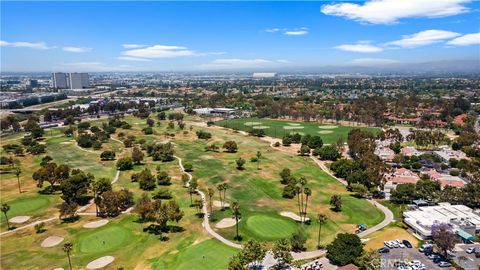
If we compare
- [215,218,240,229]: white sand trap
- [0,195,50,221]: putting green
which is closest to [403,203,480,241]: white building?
[215,218,240,229]: white sand trap

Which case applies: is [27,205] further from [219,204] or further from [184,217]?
[219,204]

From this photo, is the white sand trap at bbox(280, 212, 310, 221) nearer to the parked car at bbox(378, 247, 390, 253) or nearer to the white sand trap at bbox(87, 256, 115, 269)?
the parked car at bbox(378, 247, 390, 253)

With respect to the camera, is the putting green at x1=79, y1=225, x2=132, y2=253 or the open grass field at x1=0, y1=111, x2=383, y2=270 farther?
the putting green at x1=79, y1=225, x2=132, y2=253

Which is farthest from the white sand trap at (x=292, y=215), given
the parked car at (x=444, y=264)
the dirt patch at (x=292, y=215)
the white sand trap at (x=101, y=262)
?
the white sand trap at (x=101, y=262)

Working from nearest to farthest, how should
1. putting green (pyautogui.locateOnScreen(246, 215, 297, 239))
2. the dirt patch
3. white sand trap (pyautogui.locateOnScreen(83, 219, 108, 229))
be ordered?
putting green (pyautogui.locateOnScreen(246, 215, 297, 239)) < white sand trap (pyautogui.locateOnScreen(83, 219, 108, 229)) < the dirt patch

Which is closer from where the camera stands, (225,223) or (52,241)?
(52,241)

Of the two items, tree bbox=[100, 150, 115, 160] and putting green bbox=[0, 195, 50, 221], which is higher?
tree bbox=[100, 150, 115, 160]

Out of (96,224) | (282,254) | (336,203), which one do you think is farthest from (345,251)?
(96,224)
